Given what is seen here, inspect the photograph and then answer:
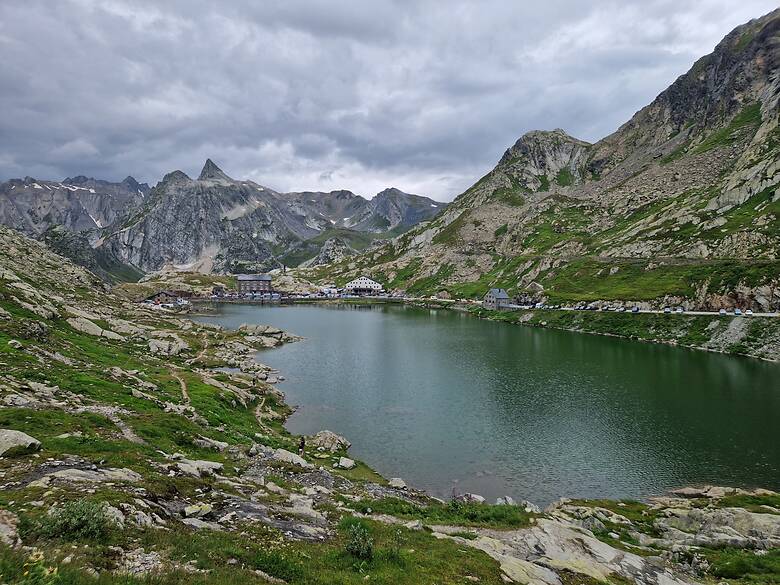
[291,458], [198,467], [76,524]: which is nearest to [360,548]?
[76,524]

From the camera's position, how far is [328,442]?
44719mm

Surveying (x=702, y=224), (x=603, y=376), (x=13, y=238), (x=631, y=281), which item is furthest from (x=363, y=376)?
(x=702, y=224)

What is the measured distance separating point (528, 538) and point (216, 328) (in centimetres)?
11252

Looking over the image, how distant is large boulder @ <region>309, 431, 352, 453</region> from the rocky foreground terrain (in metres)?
0.19

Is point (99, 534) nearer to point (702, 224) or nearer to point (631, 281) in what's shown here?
point (631, 281)

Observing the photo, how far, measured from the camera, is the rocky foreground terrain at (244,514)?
1312cm

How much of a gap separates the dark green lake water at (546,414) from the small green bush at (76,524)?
29.3 metres

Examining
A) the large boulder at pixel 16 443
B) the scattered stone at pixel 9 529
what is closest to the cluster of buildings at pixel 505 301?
the large boulder at pixel 16 443

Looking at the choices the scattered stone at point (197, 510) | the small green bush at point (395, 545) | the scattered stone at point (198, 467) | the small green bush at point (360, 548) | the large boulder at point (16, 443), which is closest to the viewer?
the small green bush at point (360, 548)

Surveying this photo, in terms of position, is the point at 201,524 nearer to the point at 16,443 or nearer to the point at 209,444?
the point at 16,443

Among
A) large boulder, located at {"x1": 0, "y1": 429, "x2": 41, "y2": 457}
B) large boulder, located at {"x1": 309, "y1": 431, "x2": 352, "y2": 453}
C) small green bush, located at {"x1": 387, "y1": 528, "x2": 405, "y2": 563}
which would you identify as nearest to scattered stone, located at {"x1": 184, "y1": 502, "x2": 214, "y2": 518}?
small green bush, located at {"x1": 387, "y1": 528, "x2": 405, "y2": 563}

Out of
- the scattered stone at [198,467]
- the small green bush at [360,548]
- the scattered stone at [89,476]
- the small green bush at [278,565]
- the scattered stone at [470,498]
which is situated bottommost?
the scattered stone at [470,498]

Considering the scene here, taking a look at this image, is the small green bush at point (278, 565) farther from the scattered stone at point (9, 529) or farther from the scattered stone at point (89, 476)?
the scattered stone at point (89, 476)

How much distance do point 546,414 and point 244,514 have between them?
156 feet
